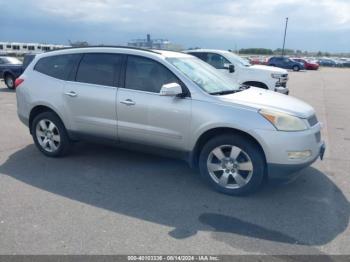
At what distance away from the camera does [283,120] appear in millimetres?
3955

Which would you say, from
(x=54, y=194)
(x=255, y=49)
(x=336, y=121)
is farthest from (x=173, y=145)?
(x=255, y=49)

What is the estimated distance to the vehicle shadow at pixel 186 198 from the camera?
137 inches

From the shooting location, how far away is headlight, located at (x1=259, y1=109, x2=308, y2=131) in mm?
3934

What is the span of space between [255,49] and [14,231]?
110 meters

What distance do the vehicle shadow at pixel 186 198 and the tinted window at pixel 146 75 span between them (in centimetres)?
129

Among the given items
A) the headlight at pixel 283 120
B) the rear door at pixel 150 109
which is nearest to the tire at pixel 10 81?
the rear door at pixel 150 109

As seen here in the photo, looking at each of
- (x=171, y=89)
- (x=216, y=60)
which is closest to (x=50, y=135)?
(x=171, y=89)

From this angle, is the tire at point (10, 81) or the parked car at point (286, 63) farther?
the parked car at point (286, 63)

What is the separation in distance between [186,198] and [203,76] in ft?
5.72

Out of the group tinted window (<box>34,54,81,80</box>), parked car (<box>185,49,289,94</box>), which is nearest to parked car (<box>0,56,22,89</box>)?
parked car (<box>185,49,289,94</box>)

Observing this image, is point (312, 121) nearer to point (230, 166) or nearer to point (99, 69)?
point (230, 166)

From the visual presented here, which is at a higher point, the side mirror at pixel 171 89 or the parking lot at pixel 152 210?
the side mirror at pixel 171 89

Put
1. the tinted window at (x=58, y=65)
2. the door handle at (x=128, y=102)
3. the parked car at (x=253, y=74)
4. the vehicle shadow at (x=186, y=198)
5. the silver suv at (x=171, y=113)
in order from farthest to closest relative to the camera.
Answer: the parked car at (x=253, y=74) → the tinted window at (x=58, y=65) → the door handle at (x=128, y=102) → the silver suv at (x=171, y=113) → the vehicle shadow at (x=186, y=198)

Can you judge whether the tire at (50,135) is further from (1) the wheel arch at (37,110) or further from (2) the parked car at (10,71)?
(2) the parked car at (10,71)
